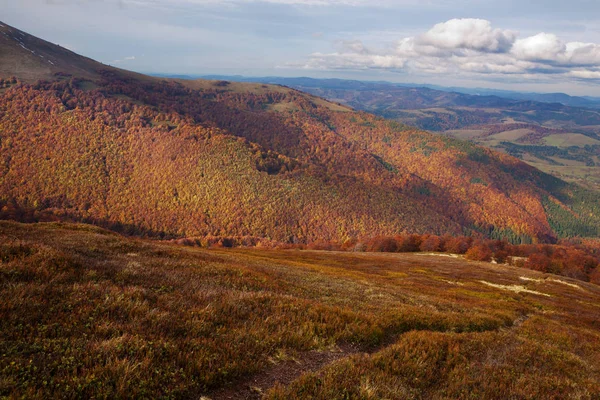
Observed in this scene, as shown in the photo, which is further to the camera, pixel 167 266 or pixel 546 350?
pixel 167 266

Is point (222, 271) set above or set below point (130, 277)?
below

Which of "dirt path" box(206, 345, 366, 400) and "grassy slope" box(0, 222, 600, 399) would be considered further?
"dirt path" box(206, 345, 366, 400)

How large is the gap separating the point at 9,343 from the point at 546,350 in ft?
58.5

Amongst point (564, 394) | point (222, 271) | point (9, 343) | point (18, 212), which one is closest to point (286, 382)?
point (9, 343)

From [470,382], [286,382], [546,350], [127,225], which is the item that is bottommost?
[127,225]

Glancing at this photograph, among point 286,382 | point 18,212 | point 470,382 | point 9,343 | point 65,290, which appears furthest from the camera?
point 18,212

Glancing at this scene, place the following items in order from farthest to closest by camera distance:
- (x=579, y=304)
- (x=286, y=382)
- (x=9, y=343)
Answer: (x=579, y=304) → (x=286, y=382) → (x=9, y=343)

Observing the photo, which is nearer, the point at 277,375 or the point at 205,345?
the point at 277,375

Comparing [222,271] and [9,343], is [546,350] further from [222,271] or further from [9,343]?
[9,343]

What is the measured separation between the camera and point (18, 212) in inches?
5536

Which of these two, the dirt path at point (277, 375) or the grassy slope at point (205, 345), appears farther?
the dirt path at point (277, 375)

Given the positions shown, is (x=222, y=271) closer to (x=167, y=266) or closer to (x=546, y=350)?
(x=167, y=266)

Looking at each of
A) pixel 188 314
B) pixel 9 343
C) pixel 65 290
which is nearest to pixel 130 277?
pixel 65 290

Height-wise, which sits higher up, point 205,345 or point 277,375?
point 205,345
